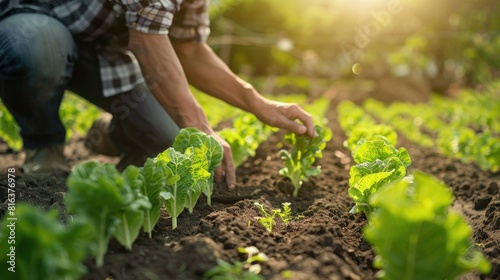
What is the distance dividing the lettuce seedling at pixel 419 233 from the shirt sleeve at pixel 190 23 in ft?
8.26

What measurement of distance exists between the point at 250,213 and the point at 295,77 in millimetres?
28287

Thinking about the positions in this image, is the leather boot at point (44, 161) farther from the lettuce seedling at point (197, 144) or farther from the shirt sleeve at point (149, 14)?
the lettuce seedling at point (197, 144)

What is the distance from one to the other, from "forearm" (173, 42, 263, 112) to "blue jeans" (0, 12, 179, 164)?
402 millimetres

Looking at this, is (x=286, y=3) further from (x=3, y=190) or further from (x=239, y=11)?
(x=3, y=190)

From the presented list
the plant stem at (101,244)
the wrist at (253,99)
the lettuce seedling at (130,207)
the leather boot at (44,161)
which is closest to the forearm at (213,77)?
the wrist at (253,99)

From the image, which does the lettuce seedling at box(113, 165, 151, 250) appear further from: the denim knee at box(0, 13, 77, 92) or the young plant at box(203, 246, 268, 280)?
the denim knee at box(0, 13, 77, 92)

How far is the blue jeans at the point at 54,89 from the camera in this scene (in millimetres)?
3447

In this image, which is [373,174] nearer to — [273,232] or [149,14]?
[273,232]

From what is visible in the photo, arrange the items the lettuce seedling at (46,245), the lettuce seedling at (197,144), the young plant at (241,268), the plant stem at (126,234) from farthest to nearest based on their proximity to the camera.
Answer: the lettuce seedling at (197,144) < the plant stem at (126,234) < the young plant at (241,268) < the lettuce seedling at (46,245)

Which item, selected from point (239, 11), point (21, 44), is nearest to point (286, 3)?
point (239, 11)

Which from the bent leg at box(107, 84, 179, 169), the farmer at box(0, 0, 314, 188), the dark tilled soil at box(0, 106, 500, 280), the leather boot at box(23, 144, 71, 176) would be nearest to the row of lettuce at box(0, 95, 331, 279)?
the dark tilled soil at box(0, 106, 500, 280)

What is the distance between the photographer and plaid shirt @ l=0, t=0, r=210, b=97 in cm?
378

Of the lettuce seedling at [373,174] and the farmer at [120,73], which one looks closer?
the lettuce seedling at [373,174]

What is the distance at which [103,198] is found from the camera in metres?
1.82
